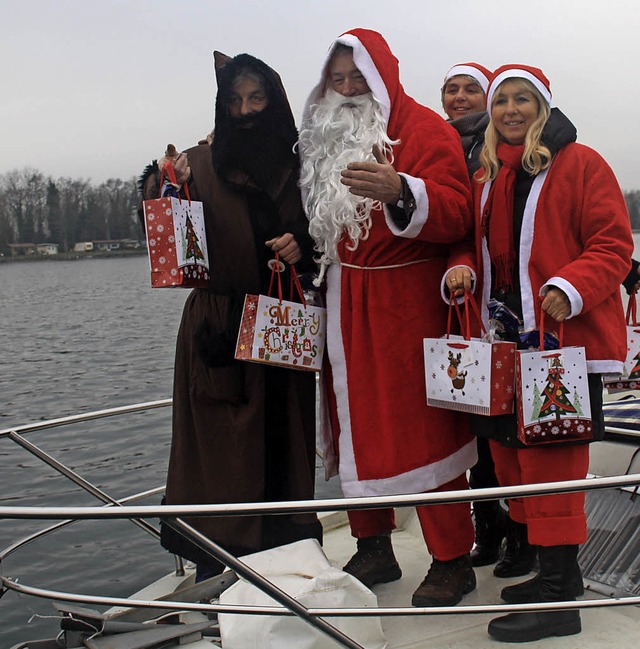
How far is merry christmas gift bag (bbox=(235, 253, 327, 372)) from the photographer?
9.90 feet

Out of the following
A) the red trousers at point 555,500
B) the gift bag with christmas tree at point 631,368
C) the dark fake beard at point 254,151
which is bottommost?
the red trousers at point 555,500

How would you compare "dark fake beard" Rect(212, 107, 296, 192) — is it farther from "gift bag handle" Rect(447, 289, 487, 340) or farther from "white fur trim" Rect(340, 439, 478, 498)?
"white fur trim" Rect(340, 439, 478, 498)

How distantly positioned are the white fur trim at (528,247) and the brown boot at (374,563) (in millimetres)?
1078

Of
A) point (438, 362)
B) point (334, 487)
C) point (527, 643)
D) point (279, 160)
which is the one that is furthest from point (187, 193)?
point (334, 487)

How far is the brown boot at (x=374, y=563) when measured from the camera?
3162mm

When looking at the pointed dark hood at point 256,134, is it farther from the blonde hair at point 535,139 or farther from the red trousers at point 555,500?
the red trousers at point 555,500

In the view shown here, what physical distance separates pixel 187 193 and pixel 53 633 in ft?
10.8

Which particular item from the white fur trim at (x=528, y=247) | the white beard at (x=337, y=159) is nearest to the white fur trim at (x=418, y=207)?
the white beard at (x=337, y=159)

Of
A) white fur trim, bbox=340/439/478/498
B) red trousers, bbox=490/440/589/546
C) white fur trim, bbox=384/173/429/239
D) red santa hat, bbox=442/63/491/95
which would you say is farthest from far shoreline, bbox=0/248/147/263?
red trousers, bbox=490/440/589/546

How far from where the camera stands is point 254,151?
3232 mm

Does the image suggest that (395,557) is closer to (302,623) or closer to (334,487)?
(302,623)

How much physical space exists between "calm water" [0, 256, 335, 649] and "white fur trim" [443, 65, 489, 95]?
404 cm

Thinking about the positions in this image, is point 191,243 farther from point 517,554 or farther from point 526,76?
point 517,554

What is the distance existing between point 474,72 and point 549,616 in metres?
2.27
